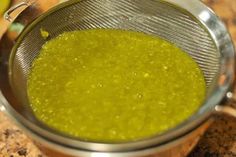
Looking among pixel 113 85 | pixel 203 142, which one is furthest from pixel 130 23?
pixel 203 142

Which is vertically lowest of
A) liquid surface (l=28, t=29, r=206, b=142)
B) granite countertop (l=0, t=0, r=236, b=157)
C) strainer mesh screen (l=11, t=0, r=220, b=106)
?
granite countertop (l=0, t=0, r=236, b=157)

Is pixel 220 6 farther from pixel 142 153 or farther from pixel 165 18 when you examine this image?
pixel 142 153

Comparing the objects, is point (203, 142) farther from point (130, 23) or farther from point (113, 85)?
point (130, 23)

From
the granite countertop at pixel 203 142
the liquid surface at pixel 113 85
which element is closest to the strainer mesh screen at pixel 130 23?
the liquid surface at pixel 113 85

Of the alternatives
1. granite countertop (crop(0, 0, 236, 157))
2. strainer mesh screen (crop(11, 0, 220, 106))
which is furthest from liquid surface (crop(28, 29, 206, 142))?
granite countertop (crop(0, 0, 236, 157))

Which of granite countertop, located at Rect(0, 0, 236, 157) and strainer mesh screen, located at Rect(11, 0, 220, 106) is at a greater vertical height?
strainer mesh screen, located at Rect(11, 0, 220, 106)

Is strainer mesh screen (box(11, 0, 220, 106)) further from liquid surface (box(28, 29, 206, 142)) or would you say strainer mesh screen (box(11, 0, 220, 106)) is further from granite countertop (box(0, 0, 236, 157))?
granite countertop (box(0, 0, 236, 157))

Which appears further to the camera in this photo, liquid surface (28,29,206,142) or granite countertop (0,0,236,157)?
granite countertop (0,0,236,157)

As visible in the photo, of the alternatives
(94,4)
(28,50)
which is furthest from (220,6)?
(28,50)
